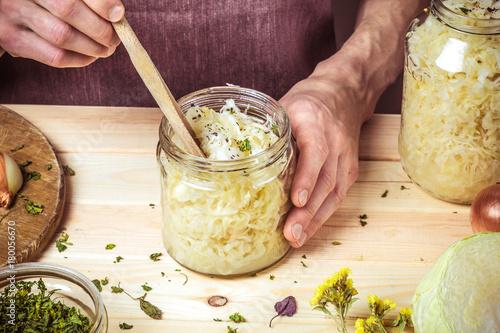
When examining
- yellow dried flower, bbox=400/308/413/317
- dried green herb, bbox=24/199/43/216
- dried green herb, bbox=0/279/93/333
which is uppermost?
dried green herb, bbox=0/279/93/333

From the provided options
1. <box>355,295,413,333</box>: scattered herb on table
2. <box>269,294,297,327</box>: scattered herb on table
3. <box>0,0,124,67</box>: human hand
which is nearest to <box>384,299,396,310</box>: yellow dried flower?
<box>355,295,413,333</box>: scattered herb on table

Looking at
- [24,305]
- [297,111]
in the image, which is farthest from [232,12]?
[24,305]

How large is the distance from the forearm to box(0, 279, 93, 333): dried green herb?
0.80m

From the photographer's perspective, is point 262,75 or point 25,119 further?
point 262,75

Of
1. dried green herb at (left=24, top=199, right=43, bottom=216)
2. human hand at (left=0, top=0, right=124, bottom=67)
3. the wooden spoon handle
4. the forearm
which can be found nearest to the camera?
the wooden spoon handle

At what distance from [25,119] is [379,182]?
81cm

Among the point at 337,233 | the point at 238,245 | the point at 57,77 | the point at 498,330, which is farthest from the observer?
the point at 57,77

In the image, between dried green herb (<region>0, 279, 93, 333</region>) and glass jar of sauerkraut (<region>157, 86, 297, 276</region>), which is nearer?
dried green herb (<region>0, 279, 93, 333</region>)

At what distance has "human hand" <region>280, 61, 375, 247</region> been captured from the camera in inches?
42.2

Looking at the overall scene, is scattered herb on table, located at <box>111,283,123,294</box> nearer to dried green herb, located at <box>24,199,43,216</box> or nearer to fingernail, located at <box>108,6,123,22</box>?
dried green herb, located at <box>24,199,43,216</box>

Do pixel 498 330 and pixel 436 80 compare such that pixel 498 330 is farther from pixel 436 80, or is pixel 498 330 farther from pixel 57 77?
pixel 57 77

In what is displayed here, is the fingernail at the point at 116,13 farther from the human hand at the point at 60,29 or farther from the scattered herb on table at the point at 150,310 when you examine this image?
the scattered herb on table at the point at 150,310

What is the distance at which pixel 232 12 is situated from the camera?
5.14 ft

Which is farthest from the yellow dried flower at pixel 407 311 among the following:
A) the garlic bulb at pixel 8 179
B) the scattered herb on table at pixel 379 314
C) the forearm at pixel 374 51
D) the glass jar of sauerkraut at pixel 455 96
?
the garlic bulb at pixel 8 179
